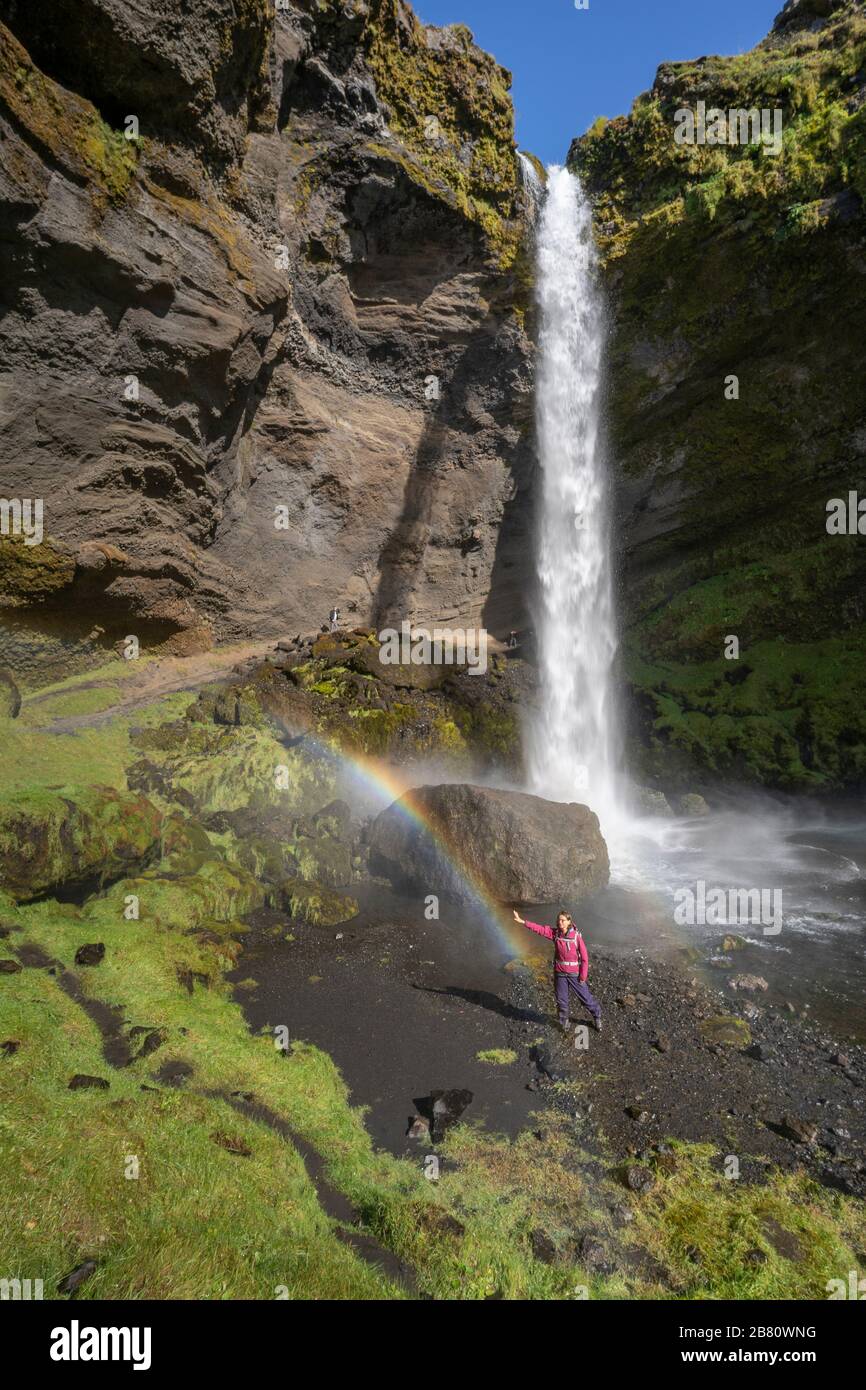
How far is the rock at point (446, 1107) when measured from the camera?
7148 mm

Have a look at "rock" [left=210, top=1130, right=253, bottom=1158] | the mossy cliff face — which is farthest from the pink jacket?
the mossy cliff face

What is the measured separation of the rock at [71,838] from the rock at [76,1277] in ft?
24.1

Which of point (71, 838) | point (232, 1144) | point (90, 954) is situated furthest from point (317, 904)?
point (232, 1144)

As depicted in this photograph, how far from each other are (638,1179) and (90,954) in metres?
7.61

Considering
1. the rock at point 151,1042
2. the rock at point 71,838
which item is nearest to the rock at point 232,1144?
the rock at point 151,1042

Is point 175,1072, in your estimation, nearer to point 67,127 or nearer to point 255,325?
point 67,127

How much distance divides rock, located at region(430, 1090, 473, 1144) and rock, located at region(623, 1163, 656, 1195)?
1909mm

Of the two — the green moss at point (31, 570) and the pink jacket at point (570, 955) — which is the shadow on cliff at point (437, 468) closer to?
the green moss at point (31, 570)

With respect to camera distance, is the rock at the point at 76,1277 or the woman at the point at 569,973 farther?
the woman at the point at 569,973

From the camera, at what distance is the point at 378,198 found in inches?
852

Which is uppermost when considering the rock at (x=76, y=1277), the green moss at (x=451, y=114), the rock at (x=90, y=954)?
the green moss at (x=451, y=114)

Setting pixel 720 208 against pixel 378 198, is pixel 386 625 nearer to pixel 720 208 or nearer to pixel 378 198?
pixel 378 198

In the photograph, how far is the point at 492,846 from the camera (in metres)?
13.9

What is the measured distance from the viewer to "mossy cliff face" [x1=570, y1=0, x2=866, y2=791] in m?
22.6
